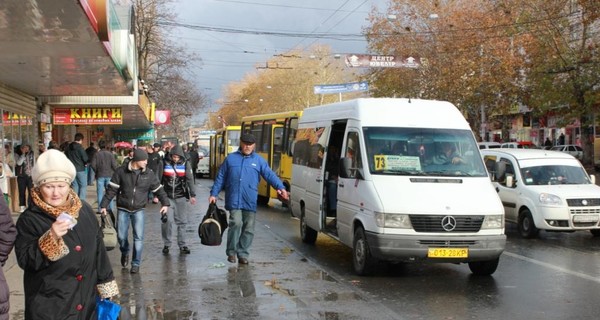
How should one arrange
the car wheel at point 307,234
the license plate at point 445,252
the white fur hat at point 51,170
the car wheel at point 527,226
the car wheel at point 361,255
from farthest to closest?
the car wheel at point 527,226, the car wheel at point 307,234, the car wheel at point 361,255, the license plate at point 445,252, the white fur hat at point 51,170

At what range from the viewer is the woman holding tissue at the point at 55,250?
3.27 metres

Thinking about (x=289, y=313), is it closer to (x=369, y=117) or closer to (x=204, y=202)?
(x=369, y=117)

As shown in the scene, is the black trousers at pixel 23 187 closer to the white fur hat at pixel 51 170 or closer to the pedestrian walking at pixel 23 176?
the pedestrian walking at pixel 23 176

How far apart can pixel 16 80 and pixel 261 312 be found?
12632 millimetres

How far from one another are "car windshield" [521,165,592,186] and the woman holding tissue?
10654 mm

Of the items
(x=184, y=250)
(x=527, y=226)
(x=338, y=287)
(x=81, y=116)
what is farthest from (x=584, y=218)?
(x=81, y=116)

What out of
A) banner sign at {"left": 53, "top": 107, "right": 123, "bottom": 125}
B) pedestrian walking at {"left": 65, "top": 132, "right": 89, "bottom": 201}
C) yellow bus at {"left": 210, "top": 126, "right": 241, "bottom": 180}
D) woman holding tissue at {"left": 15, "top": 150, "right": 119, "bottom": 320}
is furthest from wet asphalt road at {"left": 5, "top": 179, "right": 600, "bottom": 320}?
yellow bus at {"left": 210, "top": 126, "right": 241, "bottom": 180}

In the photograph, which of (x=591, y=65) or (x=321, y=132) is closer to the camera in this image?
(x=321, y=132)

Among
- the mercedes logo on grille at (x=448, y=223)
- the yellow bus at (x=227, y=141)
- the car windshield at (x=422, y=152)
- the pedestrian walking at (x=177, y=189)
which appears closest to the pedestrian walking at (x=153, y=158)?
the pedestrian walking at (x=177, y=189)

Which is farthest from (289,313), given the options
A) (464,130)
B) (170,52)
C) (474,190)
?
(170,52)

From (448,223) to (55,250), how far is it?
5505 mm

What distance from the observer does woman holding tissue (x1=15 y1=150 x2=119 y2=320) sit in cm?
327

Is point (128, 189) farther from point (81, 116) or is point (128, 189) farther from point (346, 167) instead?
point (81, 116)

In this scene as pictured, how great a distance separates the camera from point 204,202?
19781 mm
